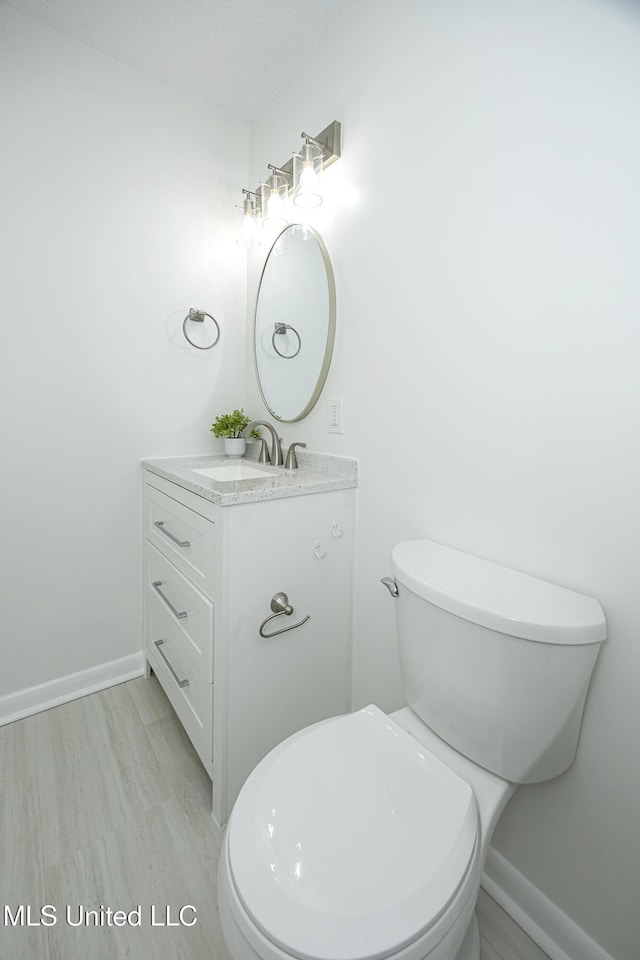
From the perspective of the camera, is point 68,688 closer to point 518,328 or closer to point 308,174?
point 518,328

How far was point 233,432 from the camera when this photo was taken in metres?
1.81

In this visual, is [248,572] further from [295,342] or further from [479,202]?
[479,202]

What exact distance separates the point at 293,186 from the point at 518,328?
113 cm

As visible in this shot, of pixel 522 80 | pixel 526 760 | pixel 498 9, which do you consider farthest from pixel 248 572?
pixel 498 9

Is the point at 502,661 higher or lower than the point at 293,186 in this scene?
lower

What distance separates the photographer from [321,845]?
643 millimetres

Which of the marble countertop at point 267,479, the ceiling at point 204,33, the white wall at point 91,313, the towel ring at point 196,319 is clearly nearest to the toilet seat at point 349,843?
the marble countertop at point 267,479

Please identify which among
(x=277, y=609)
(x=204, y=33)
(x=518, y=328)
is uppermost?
(x=204, y=33)

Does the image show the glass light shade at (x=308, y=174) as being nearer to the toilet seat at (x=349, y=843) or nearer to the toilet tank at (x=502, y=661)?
the toilet tank at (x=502, y=661)

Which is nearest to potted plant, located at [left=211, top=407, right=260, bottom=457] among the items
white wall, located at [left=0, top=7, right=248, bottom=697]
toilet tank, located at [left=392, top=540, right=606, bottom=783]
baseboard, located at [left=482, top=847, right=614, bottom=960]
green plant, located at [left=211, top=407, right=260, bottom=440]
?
green plant, located at [left=211, top=407, right=260, bottom=440]

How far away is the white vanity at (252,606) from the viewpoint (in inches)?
43.4

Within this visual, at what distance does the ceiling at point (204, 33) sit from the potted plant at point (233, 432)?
131cm

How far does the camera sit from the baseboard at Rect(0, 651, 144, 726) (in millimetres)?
1522

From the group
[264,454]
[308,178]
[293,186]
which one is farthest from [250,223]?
[264,454]
